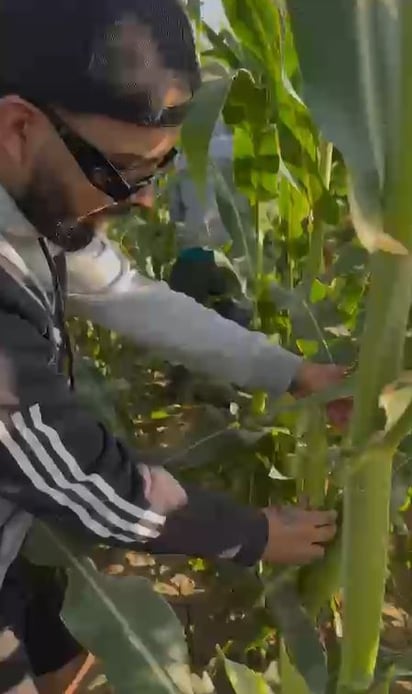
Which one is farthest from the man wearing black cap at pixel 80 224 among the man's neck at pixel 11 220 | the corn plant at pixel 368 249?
the corn plant at pixel 368 249

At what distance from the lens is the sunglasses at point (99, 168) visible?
2.02 feet

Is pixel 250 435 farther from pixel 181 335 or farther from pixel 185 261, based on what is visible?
pixel 185 261

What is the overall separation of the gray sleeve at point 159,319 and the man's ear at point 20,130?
9.3 inches

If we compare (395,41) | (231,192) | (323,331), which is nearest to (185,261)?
(231,192)

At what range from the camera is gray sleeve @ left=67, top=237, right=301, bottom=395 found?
0.88 metres

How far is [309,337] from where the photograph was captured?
3.09 feet

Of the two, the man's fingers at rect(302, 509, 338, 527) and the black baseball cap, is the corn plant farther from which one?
the black baseball cap

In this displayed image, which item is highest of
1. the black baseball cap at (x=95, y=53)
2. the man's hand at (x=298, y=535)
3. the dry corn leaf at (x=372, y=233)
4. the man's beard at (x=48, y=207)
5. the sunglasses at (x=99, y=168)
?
the black baseball cap at (x=95, y=53)

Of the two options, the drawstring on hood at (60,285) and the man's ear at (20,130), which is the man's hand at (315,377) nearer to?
the drawstring on hood at (60,285)

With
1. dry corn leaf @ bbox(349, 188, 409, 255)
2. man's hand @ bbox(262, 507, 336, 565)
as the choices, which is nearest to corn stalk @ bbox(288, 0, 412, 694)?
dry corn leaf @ bbox(349, 188, 409, 255)

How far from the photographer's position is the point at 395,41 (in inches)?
19.2

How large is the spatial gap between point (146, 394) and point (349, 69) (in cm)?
170

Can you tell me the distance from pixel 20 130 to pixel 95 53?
0.27 feet

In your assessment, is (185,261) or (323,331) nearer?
(323,331)
